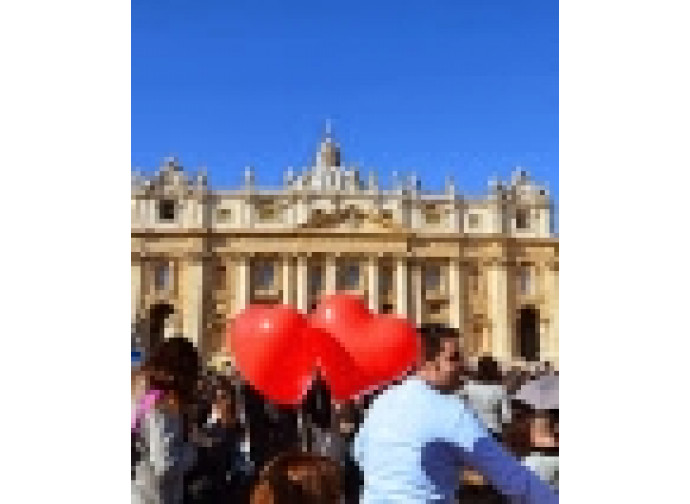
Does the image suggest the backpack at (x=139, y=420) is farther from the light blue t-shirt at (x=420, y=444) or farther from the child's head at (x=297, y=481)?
the child's head at (x=297, y=481)

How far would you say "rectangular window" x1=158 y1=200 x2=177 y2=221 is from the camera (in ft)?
43.2

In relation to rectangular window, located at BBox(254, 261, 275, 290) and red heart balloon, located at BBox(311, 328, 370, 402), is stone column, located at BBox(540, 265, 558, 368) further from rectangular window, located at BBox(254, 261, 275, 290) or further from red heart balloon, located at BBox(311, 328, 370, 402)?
rectangular window, located at BBox(254, 261, 275, 290)

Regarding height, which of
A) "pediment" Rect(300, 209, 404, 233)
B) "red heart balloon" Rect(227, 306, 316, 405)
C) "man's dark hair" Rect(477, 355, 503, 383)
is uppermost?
"pediment" Rect(300, 209, 404, 233)

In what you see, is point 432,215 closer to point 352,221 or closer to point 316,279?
point 352,221

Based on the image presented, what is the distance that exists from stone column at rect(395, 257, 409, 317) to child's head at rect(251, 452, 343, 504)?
947cm

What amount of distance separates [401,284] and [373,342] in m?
8.38

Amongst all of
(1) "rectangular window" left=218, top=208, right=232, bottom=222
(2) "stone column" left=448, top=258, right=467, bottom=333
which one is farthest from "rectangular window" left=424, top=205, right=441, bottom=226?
(1) "rectangular window" left=218, top=208, right=232, bottom=222

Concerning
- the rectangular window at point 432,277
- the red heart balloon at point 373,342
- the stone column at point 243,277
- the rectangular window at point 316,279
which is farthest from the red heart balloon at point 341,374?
the rectangular window at point 432,277

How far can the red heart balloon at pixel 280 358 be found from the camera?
6.35 metres

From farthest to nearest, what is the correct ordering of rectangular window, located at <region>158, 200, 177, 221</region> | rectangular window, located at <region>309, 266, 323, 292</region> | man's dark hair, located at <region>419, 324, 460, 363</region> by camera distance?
rectangular window, located at <region>158, 200, 177, 221</region>
rectangular window, located at <region>309, 266, 323, 292</region>
man's dark hair, located at <region>419, 324, 460, 363</region>

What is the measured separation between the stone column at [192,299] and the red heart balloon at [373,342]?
4288mm

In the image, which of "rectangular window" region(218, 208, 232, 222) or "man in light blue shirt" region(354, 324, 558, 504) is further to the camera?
"rectangular window" region(218, 208, 232, 222)
